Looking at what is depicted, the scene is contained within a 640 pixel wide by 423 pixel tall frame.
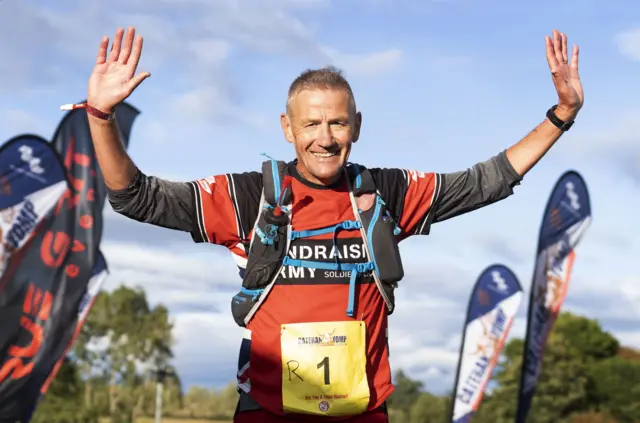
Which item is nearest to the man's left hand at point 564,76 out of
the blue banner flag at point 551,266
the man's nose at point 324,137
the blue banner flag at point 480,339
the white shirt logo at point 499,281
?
the man's nose at point 324,137

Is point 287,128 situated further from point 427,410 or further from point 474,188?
point 427,410

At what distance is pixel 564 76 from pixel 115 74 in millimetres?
1962

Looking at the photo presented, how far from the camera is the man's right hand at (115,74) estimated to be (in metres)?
4.11

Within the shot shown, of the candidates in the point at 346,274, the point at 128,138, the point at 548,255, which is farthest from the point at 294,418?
the point at 548,255

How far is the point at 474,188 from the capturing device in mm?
4633

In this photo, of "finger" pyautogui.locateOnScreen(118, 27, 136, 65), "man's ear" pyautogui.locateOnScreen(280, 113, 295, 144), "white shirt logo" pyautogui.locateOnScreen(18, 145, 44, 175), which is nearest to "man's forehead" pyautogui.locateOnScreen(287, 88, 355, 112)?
"man's ear" pyautogui.locateOnScreen(280, 113, 295, 144)

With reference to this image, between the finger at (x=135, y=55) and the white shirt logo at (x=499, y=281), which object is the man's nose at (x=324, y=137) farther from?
the white shirt logo at (x=499, y=281)

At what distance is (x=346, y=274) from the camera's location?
426cm

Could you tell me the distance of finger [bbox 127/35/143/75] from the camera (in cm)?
417

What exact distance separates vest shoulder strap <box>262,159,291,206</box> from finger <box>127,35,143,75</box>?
0.67 metres

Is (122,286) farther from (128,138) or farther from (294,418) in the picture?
(294,418)

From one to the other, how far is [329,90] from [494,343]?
1659cm

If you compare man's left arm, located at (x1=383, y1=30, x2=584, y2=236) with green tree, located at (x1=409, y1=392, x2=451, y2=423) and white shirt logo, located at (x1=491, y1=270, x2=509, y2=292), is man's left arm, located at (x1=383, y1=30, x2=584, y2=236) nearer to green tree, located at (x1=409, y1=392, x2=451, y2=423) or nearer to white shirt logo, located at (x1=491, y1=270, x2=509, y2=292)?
white shirt logo, located at (x1=491, y1=270, x2=509, y2=292)

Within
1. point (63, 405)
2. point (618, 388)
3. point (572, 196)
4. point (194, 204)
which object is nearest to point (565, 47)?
point (194, 204)
